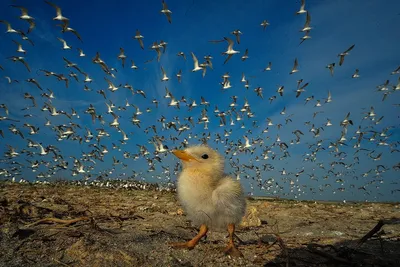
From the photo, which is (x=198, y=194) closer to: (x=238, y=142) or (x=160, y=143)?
(x=160, y=143)

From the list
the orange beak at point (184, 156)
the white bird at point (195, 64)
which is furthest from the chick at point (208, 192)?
the white bird at point (195, 64)

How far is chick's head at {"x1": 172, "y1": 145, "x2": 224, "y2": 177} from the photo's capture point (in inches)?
135

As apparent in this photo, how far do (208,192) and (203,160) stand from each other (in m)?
0.40

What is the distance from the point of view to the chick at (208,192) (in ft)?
10.7

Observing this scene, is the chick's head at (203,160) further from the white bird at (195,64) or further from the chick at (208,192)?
the white bird at (195,64)

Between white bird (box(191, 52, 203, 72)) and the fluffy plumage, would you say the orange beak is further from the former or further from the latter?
white bird (box(191, 52, 203, 72))

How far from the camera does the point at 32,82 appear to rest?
1050 inches

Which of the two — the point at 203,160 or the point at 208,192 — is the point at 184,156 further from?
the point at 208,192

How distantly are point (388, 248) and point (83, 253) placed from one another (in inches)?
134

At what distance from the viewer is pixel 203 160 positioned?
349cm

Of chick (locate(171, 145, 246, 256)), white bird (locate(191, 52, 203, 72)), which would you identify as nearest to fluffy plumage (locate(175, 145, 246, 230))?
chick (locate(171, 145, 246, 256))

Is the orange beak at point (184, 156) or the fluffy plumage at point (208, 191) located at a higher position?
the orange beak at point (184, 156)

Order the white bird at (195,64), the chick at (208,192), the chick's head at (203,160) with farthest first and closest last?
the white bird at (195,64)
the chick's head at (203,160)
the chick at (208,192)

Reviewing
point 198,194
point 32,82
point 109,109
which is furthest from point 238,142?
point 198,194
